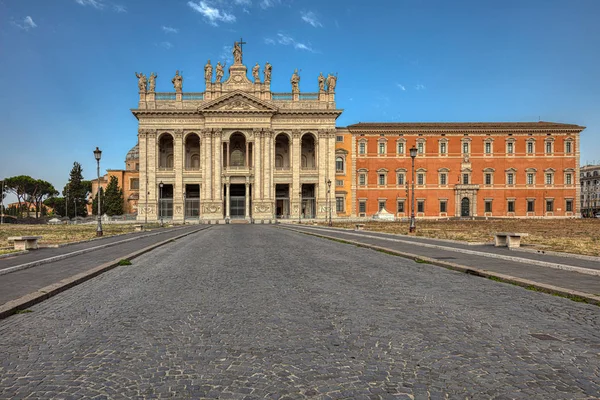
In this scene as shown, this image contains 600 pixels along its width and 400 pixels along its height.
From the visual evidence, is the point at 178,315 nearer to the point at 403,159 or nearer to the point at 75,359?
the point at 75,359

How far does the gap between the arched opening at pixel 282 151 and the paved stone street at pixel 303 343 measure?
5677cm

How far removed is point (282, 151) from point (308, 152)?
158 inches

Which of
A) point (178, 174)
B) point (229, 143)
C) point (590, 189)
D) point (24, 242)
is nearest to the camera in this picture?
point (24, 242)

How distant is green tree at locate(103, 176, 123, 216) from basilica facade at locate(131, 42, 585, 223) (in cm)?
1405

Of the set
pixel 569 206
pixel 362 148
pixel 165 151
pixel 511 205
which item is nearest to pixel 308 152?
pixel 362 148

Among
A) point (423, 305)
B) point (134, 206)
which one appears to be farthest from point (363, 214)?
point (423, 305)

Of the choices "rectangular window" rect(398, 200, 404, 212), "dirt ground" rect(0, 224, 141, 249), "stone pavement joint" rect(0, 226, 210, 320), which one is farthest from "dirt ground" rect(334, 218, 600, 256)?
"rectangular window" rect(398, 200, 404, 212)

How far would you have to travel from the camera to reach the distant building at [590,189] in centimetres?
11044

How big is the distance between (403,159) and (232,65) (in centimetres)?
2840

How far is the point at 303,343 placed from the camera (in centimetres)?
442

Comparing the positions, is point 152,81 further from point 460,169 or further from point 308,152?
point 460,169

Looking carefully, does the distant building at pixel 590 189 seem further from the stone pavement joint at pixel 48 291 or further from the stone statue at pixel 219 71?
the stone pavement joint at pixel 48 291

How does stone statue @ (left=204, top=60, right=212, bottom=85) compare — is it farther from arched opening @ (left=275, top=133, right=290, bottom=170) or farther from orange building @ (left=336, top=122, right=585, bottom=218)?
orange building @ (left=336, top=122, right=585, bottom=218)

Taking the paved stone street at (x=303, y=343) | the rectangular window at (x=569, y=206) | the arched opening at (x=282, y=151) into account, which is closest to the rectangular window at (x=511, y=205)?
the rectangular window at (x=569, y=206)
